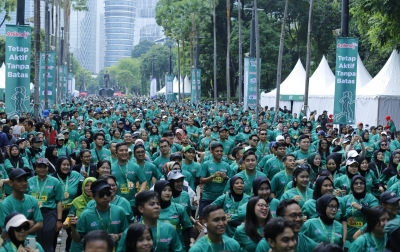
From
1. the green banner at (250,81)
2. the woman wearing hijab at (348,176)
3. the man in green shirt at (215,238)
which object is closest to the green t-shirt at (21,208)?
the man in green shirt at (215,238)

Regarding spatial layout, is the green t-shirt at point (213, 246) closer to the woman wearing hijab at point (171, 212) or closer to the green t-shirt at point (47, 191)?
the woman wearing hijab at point (171, 212)

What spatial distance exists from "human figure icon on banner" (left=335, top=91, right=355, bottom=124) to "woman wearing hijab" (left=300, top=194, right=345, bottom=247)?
14256 millimetres

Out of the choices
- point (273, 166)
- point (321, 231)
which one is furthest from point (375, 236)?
point (273, 166)

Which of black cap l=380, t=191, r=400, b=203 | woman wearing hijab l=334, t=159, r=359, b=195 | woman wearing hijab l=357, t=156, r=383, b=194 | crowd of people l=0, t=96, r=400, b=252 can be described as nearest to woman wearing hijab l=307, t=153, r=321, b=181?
crowd of people l=0, t=96, r=400, b=252

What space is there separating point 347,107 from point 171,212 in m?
14.6

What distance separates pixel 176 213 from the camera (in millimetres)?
7738

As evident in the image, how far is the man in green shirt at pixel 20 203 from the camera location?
26.3 feet

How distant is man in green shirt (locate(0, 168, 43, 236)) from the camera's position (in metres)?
8.03

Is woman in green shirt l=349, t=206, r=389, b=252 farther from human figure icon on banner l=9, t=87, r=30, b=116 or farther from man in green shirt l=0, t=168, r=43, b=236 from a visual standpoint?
human figure icon on banner l=9, t=87, r=30, b=116

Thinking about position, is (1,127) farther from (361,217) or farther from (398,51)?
(398,51)

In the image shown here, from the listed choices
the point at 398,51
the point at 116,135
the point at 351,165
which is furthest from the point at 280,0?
the point at 351,165

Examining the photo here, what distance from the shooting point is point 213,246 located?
20.9 ft

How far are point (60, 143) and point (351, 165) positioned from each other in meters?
6.19

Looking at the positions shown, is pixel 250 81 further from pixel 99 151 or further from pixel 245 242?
pixel 245 242
